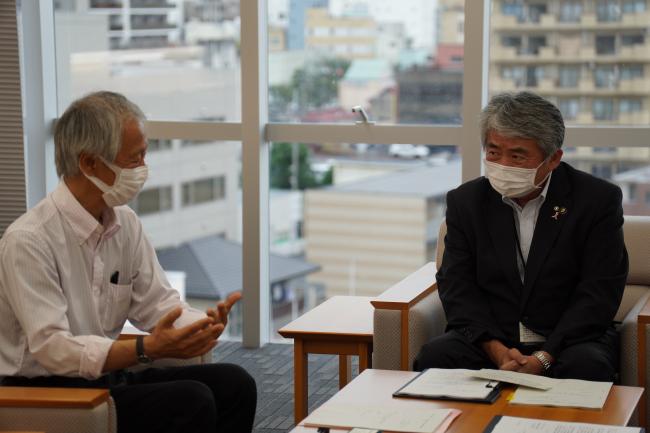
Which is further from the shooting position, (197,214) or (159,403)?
(197,214)

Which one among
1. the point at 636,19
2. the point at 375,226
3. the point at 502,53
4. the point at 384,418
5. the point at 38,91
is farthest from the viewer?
the point at 38,91

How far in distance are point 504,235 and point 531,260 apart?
0.14 meters

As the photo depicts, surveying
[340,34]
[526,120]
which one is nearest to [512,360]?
[526,120]

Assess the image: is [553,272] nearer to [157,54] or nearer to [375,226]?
[375,226]

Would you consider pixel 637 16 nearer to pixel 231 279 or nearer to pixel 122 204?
pixel 231 279

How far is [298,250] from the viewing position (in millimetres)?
5926

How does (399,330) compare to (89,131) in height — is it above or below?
below

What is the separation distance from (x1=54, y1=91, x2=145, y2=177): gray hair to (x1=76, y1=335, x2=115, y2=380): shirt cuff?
551mm

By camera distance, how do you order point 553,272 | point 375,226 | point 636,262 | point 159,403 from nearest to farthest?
point 159,403 < point 553,272 < point 636,262 < point 375,226

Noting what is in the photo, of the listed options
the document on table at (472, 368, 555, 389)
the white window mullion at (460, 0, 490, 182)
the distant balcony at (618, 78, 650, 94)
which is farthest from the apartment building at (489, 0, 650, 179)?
the document on table at (472, 368, 555, 389)

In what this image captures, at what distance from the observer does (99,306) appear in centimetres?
323

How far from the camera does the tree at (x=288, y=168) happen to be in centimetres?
588

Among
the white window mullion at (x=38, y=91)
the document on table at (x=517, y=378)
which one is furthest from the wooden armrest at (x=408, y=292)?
the white window mullion at (x=38, y=91)

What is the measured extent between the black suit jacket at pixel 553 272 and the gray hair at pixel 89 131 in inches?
57.2
